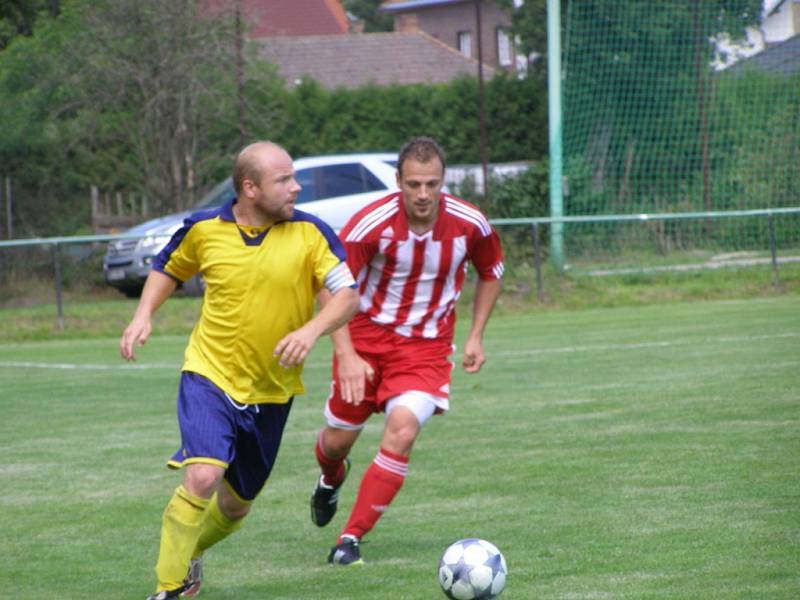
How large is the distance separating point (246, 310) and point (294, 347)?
41 cm

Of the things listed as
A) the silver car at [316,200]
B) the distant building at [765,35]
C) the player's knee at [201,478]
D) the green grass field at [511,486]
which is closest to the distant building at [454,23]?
the distant building at [765,35]

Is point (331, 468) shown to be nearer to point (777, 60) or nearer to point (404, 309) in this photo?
point (404, 309)

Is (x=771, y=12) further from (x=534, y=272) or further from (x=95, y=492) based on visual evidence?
(x=95, y=492)

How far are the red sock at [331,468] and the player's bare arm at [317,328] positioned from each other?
133cm

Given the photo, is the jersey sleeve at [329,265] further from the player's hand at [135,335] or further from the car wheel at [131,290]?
the car wheel at [131,290]

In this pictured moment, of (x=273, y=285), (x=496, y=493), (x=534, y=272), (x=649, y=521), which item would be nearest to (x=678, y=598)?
(x=649, y=521)

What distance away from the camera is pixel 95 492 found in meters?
8.12

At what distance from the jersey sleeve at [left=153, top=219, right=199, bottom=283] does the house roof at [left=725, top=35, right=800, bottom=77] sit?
19347mm

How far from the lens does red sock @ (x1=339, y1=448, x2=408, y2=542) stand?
20.2 ft

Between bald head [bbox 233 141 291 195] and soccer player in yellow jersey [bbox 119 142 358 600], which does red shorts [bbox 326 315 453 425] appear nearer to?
soccer player in yellow jersey [bbox 119 142 358 600]

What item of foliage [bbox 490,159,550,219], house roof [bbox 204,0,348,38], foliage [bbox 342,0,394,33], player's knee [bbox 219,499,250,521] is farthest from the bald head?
foliage [bbox 342,0,394,33]

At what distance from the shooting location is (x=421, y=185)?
634 cm

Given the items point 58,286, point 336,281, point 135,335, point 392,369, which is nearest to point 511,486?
point 392,369

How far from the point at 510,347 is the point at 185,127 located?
12.8 m
